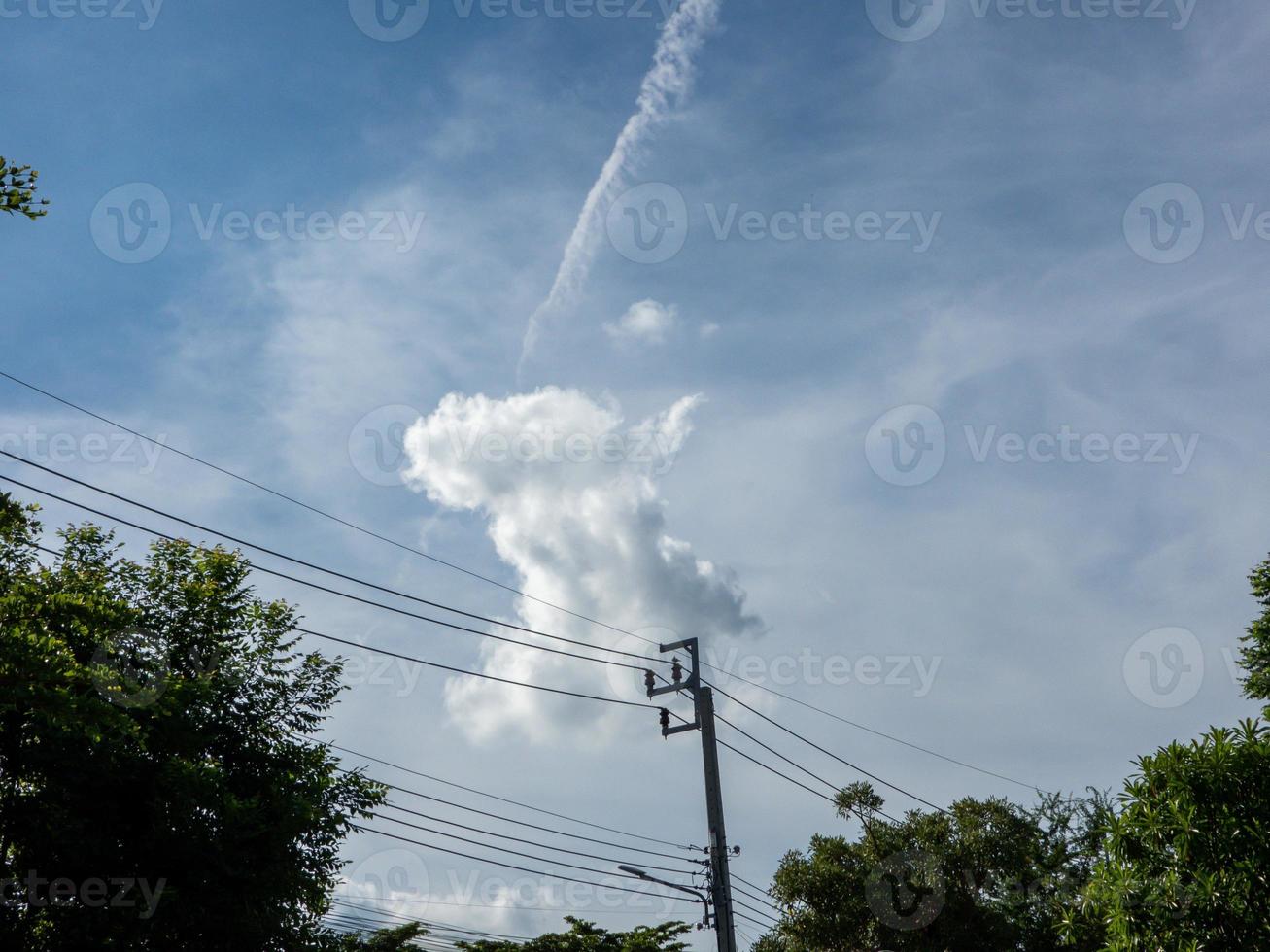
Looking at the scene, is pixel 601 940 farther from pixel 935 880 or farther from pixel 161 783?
pixel 161 783

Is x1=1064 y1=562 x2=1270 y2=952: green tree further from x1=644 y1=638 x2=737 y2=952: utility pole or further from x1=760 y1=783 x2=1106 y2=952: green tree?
x1=760 y1=783 x2=1106 y2=952: green tree

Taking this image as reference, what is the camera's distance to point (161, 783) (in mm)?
20438

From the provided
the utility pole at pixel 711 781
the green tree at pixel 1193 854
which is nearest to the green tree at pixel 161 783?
the utility pole at pixel 711 781

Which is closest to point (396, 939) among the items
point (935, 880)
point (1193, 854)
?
point (935, 880)

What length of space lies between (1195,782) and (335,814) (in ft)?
57.5

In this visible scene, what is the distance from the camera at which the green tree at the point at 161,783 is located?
1941 cm

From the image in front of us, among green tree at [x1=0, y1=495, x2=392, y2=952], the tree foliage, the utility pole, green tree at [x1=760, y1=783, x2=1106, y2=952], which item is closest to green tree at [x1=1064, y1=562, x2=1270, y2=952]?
the tree foliage

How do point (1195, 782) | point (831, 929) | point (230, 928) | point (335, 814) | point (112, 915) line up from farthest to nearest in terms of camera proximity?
point (831, 929)
point (335, 814)
point (230, 928)
point (112, 915)
point (1195, 782)

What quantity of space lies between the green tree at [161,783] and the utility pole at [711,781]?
308 inches

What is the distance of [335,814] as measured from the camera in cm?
2362

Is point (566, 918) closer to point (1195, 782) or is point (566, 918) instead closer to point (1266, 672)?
point (1266, 672)

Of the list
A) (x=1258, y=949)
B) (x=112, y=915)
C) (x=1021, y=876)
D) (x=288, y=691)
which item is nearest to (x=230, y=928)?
(x=112, y=915)

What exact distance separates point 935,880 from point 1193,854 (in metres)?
27.6

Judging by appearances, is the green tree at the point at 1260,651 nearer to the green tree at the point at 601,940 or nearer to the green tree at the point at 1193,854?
the green tree at the point at 1193,854
